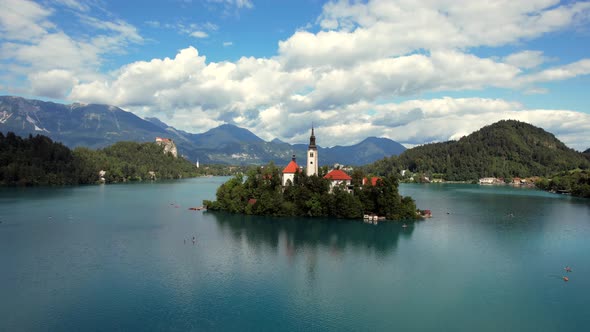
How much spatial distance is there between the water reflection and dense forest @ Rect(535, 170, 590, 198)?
78.8 m

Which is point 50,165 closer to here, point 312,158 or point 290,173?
point 290,173

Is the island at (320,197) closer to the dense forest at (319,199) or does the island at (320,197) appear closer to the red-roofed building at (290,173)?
the dense forest at (319,199)

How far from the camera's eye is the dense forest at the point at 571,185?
113 metres

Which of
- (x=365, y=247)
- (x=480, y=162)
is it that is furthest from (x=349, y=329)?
(x=480, y=162)

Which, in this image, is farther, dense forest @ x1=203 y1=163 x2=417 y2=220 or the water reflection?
dense forest @ x1=203 y1=163 x2=417 y2=220

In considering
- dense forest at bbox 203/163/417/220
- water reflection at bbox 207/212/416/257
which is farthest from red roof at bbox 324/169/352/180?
water reflection at bbox 207/212/416/257

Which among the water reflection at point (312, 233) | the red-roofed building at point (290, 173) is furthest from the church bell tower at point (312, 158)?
the water reflection at point (312, 233)

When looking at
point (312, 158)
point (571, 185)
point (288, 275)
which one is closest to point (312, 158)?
point (312, 158)

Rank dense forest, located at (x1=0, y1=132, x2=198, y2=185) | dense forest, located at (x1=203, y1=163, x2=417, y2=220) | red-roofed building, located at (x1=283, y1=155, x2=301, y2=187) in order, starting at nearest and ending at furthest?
dense forest, located at (x1=203, y1=163, x2=417, y2=220)
red-roofed building, located at (x1=283, y1=155, x2=301, y2=187)
dense forest, located at (x1=0, y1=132, x2=198, y2=185)

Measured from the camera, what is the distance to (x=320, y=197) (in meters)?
67.7

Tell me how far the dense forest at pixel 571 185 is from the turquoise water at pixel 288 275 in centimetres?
5670

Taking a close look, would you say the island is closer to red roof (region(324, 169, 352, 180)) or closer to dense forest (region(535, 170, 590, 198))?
red roof (region(324, 169, 352, 180))

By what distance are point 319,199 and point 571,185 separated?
9968 cm

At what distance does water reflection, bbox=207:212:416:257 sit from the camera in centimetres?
4850
